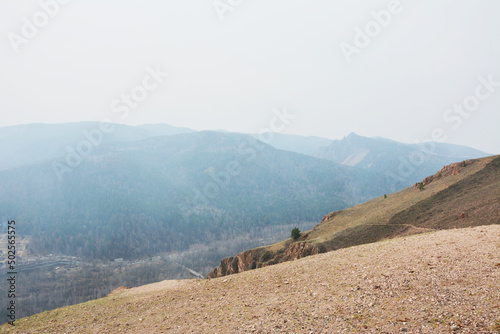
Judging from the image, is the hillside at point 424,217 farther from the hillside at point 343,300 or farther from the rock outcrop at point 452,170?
the hillside at point 343,300

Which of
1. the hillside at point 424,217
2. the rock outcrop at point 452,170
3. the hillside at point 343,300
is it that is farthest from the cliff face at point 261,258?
the rock outcrop at point 452,170

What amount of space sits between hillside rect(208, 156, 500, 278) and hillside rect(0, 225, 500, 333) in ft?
46.3

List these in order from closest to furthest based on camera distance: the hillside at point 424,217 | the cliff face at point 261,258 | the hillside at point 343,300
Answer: the hillside at point 343,300 < the hillside at point 424,217 < the cliff face at point 261,258

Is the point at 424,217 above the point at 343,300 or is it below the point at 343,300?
below

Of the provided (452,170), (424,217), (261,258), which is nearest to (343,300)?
(424,217)

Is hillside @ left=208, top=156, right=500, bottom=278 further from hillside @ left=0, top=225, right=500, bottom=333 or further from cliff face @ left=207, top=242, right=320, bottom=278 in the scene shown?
hillside @ left=0, top=225, right=500, bottom=333

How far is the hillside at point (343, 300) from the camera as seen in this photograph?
504 inches

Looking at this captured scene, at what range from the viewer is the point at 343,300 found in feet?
51.0

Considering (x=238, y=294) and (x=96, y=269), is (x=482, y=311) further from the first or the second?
(x=96, y=269)

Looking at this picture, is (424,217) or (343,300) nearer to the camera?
(343,300)

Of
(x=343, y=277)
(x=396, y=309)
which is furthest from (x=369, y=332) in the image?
(x=343, y=277)

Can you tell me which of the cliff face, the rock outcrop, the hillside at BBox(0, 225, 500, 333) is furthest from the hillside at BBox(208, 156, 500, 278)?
the hillside at BBox(0, 225, 500, 333)

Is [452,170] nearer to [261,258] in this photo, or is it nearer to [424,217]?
[424,217]

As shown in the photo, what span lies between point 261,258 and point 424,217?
27.3 m
